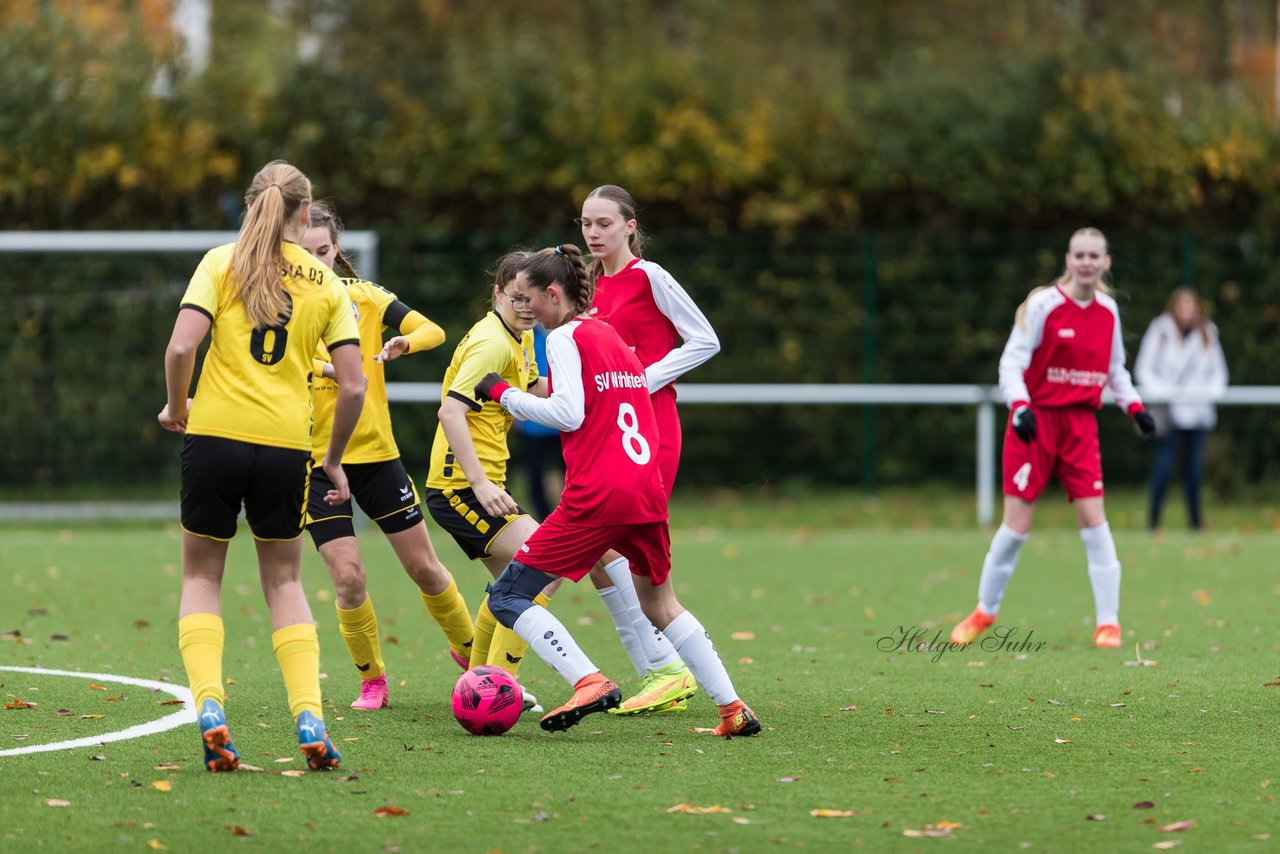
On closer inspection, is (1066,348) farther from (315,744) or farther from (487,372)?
(315,744)

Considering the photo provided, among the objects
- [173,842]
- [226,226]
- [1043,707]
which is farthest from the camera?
[226,226]

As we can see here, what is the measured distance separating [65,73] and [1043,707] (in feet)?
41.9

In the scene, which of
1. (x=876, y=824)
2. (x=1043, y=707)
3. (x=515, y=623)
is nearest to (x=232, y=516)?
(x=515, y=623)

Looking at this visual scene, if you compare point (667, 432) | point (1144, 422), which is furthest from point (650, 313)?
point (1144, 422)

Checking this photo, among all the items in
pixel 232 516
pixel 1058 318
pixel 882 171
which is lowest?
pixel 232 516

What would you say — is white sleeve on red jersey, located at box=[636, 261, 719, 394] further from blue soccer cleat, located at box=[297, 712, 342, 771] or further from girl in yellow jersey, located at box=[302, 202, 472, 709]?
blue soccer cleat, located at box=[297, 712, 342, 771]

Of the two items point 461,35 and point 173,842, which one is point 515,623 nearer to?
point 173,842

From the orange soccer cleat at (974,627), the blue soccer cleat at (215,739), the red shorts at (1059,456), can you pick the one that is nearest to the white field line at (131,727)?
the blue soccer cleat at (215,739)

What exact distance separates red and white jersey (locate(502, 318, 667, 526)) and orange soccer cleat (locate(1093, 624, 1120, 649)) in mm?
3386

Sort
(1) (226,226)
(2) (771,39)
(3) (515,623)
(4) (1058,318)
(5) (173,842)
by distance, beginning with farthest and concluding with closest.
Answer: (2) (771,39) → (1) (226,226) → (4) (1058,318) → (3) (515,623) → (5) (173,842)

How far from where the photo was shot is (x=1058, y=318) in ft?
28.0

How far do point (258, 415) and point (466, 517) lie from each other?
5.20 feet

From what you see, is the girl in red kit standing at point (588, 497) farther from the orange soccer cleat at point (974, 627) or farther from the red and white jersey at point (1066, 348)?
the red and white jersey at point (1066, 348)

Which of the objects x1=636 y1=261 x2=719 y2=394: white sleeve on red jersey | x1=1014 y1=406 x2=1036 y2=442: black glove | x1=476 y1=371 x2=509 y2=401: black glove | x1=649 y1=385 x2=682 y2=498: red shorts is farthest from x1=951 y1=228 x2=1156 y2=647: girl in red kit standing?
x1=476 y1=371 x2=509 y2=401: black glove
